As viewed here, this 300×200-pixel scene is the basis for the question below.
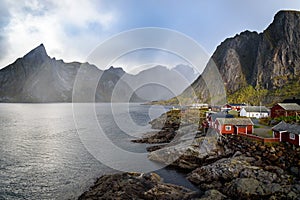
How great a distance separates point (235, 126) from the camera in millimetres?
38469

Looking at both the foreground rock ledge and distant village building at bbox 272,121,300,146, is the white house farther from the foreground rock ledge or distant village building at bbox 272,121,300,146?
the foreground rock ledge

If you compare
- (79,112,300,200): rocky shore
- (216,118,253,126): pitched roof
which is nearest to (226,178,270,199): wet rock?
(79,112,300,200): rocky shore

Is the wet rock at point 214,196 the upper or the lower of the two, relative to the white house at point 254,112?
lower

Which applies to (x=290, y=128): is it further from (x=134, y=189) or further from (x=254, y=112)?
(x=254, y=112)

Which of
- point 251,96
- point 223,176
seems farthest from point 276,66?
point 223,176

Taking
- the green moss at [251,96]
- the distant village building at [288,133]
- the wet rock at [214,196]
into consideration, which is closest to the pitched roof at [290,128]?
the distant village building at [288,133]

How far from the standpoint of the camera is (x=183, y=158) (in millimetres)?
31906

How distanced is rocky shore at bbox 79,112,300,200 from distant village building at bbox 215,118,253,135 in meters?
4.33

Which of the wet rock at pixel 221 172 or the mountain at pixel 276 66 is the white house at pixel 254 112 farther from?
the mountain at pixel 276 66

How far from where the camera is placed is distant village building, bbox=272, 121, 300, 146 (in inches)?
1081

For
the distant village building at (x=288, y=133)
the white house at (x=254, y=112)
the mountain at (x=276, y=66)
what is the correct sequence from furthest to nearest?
the mountain at (x=276, y=66) → the white house at (x=254, y=112) → the distant village building at (x=288, y=133)

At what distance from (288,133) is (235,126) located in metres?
9.87

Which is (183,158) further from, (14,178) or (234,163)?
(14,178)

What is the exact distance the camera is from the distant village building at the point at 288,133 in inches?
1081
